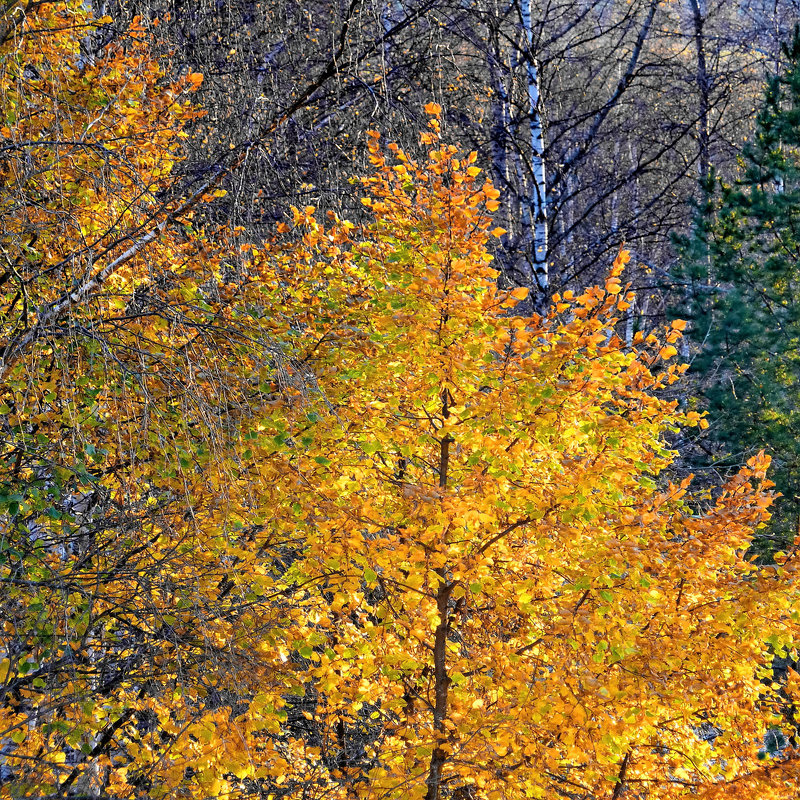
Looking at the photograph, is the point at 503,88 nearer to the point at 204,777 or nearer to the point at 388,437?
the point at 388,437

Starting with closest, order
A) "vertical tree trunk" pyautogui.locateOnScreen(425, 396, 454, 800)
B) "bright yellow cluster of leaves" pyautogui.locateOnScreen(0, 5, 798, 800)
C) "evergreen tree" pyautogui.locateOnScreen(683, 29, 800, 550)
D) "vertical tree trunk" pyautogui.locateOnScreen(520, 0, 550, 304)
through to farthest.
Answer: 1. "bright yellow cluster of leaves" pyautogui.locateOnScreen(0, 5, 798, 800)
2. "vertical tree trunk" pyautogui.locateOnScreen(425, 396, 454, 800)
3. "vertical tree trunk" pyautogui.locateOnScreen(520, 0, 550, 304)
4. "evergreen tree" pyautogui.locateOnScreen(683, 29, 800, 550)

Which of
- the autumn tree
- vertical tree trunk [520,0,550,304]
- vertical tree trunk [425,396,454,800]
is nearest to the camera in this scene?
the autumn tree

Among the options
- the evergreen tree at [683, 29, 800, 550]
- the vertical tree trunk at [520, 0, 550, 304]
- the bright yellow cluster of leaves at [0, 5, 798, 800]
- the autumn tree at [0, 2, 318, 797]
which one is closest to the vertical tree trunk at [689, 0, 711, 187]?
the evergreen tree at [683, 29, 800, 550]

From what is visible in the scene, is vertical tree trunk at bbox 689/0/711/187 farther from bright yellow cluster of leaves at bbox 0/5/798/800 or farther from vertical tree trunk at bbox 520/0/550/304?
bright yellow cluster of leaves at bbox 0/5/798/800

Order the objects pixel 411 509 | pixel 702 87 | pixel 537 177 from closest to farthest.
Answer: pixel 411 509 → pixel 537 177 → pixel 702 87

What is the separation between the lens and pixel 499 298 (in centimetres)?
383

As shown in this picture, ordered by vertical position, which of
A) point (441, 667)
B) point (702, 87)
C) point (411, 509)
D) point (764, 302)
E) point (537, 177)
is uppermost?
point (702, 87)

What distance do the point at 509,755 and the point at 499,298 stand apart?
237 cm

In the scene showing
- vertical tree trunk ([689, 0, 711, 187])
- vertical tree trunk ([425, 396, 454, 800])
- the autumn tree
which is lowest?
vertical tree trunk ([425, 396, 454, 800])

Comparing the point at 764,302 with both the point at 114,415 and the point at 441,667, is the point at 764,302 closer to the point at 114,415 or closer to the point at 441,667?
the point at 441,667

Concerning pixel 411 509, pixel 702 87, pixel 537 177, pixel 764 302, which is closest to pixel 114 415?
pixel 411 509

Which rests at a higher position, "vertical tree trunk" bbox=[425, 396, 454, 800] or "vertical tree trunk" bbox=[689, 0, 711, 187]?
"vertical tree trunk" bbox=[689, 0, 711, 187]

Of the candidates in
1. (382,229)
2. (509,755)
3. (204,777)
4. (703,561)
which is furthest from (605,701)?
(382,229)

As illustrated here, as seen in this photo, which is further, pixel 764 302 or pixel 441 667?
pixel 764 302
